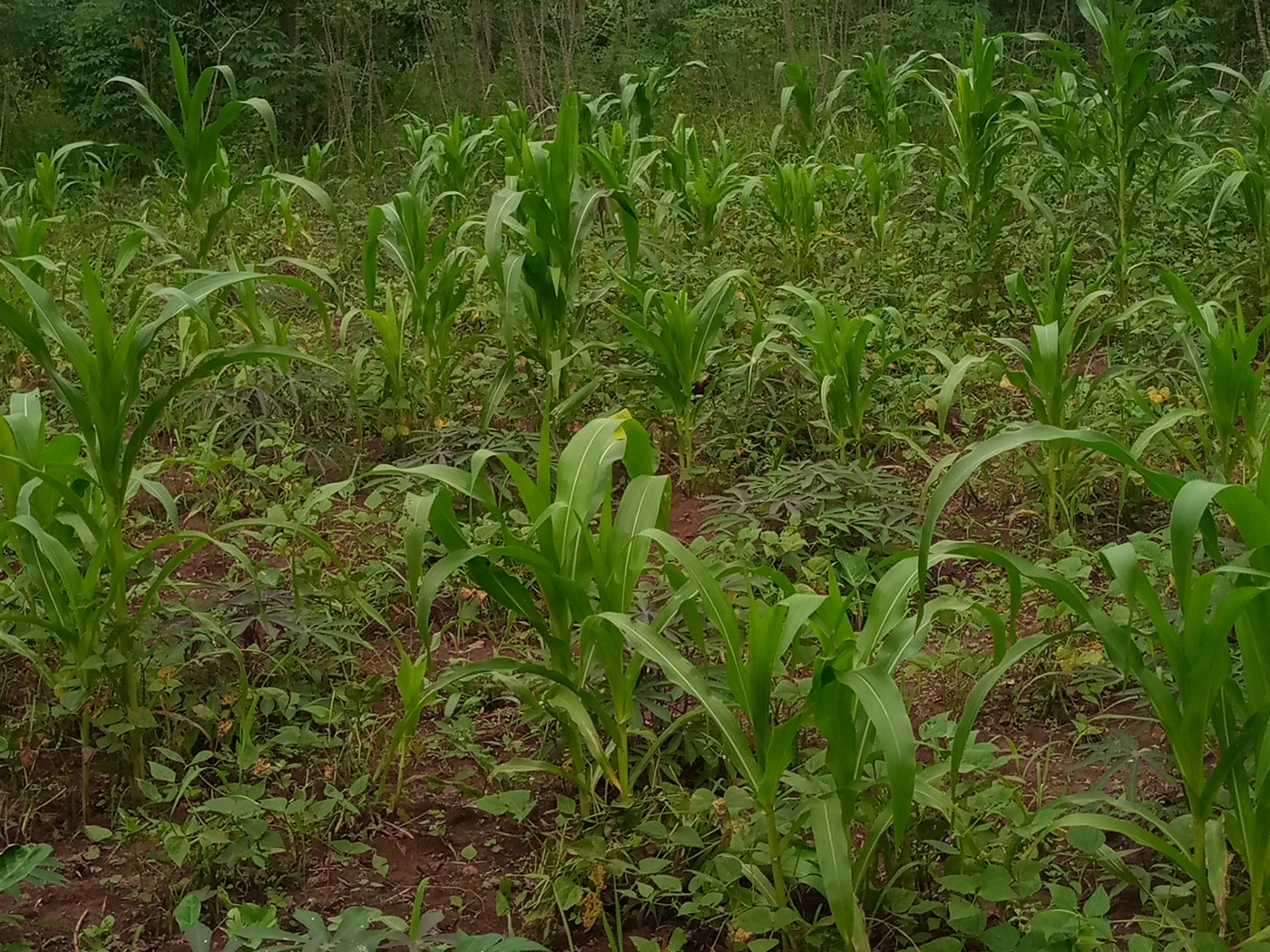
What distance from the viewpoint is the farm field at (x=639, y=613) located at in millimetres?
1667

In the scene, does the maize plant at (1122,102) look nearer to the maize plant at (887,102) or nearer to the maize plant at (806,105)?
the maize plant at (887,102)

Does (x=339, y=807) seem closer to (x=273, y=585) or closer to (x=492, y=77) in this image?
(x=273, y=585)

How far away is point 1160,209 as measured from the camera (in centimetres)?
458

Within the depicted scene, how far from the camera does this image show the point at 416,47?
987 centimetres

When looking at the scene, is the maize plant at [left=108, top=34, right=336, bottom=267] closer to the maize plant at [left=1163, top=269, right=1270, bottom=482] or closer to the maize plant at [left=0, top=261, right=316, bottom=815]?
the maize plant at [left=0, top=261, right=316, bottom=815]

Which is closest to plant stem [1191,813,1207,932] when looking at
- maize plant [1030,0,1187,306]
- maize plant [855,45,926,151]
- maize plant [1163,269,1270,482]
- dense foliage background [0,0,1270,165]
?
maize plant [1163,269,1270,482]

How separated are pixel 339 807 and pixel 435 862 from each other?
0.72 ft

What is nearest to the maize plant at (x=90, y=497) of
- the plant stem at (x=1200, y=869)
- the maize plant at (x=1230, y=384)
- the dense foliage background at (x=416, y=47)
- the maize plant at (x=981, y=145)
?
the plant stem at (x=1200, y=869)

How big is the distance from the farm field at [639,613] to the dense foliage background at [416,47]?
413 centimetres

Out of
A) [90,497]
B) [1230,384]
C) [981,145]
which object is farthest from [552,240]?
[981,145]

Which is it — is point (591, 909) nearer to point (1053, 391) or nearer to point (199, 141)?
point (1053, 391)

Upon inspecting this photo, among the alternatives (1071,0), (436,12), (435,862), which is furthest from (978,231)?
(436,12)

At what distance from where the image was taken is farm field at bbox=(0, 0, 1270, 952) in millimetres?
1667

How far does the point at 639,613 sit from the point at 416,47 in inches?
341
